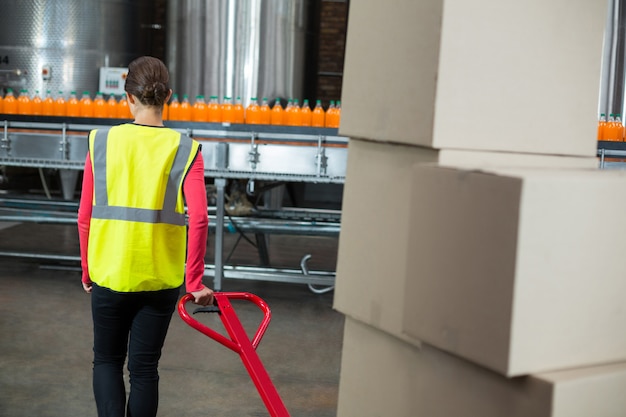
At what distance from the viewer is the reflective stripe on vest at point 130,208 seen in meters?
2.53

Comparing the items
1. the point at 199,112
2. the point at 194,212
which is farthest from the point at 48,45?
the point at 194,212

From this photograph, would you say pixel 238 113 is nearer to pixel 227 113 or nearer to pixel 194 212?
pixel 227 113

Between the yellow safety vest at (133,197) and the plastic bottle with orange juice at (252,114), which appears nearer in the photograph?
the yellow safety vest at (133,197)

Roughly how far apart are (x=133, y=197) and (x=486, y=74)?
134cm

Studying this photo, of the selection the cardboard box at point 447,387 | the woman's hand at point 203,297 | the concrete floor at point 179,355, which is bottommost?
the concrete floor at point 179,355

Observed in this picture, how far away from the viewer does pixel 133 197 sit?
2527 mm

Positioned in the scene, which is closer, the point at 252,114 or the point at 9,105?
the point at 252,114

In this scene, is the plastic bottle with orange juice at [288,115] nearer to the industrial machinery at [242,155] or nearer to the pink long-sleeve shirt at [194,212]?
the industrial machinery at [242,155]

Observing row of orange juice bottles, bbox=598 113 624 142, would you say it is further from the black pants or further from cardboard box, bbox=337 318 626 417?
cardboard box, bbox=337 318 626 417

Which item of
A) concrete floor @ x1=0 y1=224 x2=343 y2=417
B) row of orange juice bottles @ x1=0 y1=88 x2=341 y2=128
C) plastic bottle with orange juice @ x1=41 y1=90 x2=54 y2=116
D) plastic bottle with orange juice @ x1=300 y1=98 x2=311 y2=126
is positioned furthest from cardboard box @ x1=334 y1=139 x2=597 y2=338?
plastic bottle with orange juice @ x1=41 y1=90 x2=54 y2=116

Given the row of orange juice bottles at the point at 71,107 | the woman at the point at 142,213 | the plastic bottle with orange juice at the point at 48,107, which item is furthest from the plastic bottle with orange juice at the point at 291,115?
the woman at the point at 142,213

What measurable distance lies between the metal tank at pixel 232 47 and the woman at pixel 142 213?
18.0 feet

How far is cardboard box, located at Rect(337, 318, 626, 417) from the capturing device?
4.28ft

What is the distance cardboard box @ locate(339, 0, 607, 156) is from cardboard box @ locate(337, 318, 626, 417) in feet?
1.39
